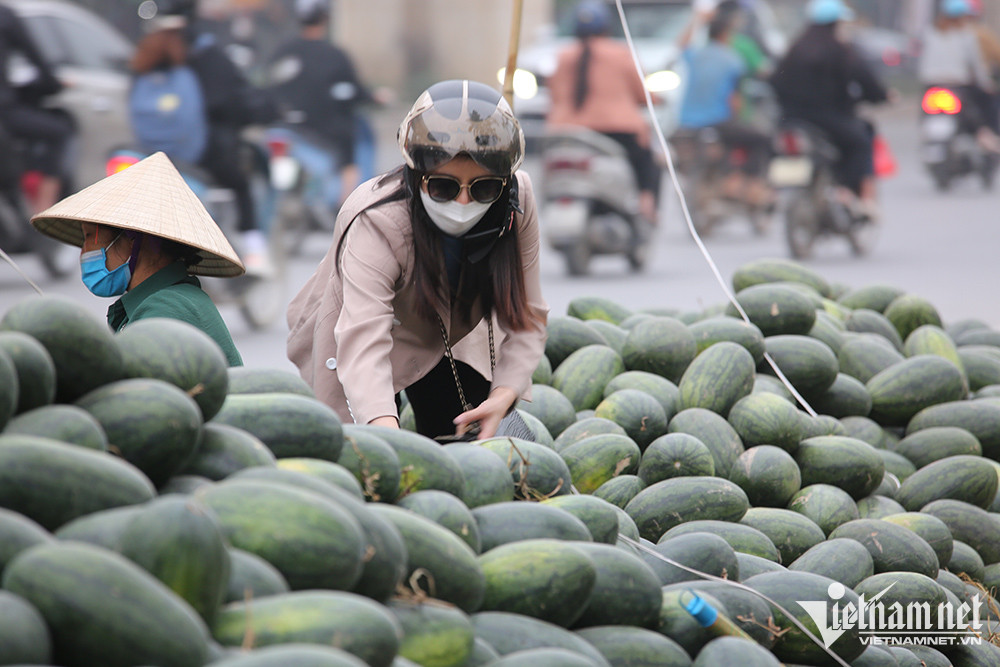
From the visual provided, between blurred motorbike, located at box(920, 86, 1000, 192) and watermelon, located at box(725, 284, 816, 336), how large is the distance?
11.8 meters

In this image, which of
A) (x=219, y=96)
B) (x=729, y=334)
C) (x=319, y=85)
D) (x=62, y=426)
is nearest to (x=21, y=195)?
(x=219, y=96)

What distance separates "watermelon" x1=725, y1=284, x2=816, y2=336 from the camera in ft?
14.1

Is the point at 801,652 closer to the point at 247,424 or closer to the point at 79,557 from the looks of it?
the point at 247,424

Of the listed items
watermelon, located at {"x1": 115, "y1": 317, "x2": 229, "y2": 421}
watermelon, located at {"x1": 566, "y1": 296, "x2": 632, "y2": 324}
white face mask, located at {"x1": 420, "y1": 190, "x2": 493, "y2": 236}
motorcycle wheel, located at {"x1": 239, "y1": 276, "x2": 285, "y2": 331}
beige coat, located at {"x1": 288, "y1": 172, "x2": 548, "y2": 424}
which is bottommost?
motorcycle wheel, located at {"x1": 239, "y1": 276, "x2": 285, "y2": 331}

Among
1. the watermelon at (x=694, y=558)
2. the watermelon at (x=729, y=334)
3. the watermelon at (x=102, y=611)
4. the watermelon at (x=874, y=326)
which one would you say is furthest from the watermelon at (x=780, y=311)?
the watermelon at (x=102, y=611)

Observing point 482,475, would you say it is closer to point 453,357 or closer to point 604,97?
point 453,357

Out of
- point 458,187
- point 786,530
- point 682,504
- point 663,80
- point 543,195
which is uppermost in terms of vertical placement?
point 458,187

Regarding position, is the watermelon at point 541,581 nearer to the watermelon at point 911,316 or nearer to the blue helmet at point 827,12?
the watermelon at point 911,316

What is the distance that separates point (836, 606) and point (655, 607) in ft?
1.96

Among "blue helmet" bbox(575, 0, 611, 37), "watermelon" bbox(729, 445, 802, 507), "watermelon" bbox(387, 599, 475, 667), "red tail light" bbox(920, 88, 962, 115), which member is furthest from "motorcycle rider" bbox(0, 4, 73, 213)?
"red tail light" bbox(920, 88, 962, 115)

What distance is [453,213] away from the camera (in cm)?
305

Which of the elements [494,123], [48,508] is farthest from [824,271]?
[48,508]

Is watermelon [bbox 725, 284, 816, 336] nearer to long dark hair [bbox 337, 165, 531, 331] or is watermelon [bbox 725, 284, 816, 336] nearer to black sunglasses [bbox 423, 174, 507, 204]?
long dark hair [bbox 337, 165, 531, 331]

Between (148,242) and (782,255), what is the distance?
963cm
